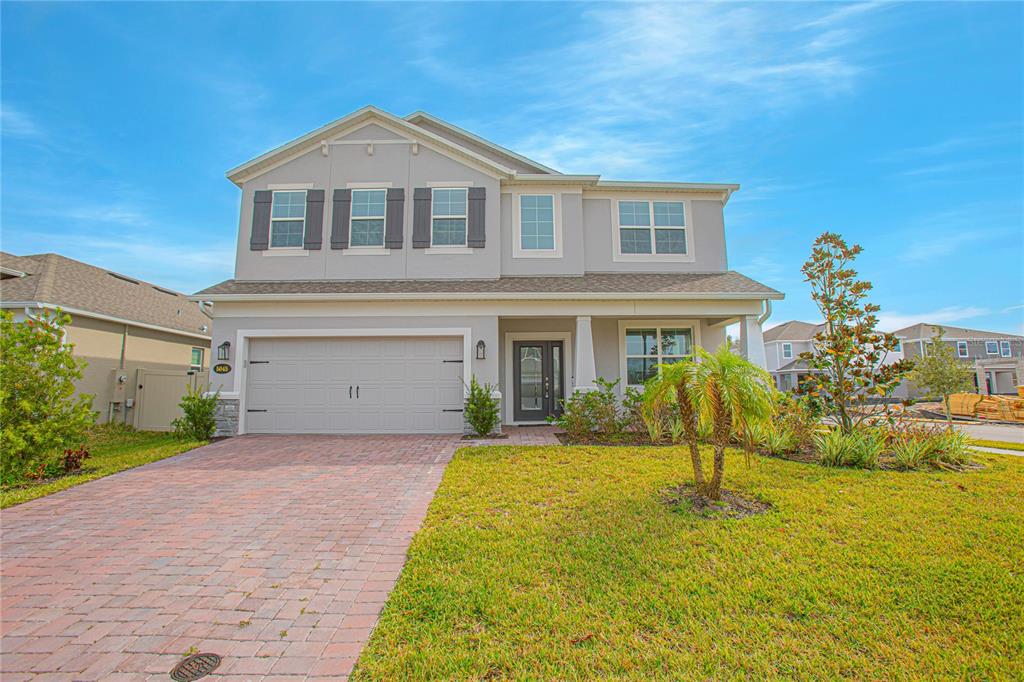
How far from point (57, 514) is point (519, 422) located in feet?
29.0

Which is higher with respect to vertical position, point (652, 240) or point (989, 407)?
point (652, 240)

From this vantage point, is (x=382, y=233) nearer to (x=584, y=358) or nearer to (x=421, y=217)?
(x=421, y=217)

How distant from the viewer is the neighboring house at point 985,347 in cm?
3141

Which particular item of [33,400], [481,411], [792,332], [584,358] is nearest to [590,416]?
[584,358]

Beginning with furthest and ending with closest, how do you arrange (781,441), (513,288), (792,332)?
(792,332)
(513,288)
(781,441)

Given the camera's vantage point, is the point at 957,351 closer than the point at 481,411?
No

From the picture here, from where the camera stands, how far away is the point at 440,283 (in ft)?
35.4

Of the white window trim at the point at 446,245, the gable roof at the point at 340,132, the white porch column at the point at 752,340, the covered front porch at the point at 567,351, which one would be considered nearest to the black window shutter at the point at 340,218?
the gable roof at the point at 340,132

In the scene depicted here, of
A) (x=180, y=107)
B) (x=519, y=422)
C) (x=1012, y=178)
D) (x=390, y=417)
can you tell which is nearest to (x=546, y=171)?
(x=519, y=422)

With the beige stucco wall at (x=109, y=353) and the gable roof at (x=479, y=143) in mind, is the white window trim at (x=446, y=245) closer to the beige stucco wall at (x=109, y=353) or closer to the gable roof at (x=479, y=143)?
the gable roof at (x=479, y=143)

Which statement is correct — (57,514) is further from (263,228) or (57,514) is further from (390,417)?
(263,228)

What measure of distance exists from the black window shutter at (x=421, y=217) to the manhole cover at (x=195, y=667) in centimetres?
940

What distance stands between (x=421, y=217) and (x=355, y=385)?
4.46 metres

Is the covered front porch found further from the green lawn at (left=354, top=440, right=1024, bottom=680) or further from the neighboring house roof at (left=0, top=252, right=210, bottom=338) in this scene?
the neighboring house roof at (left=0, top=252, right=210, bottom=338)
